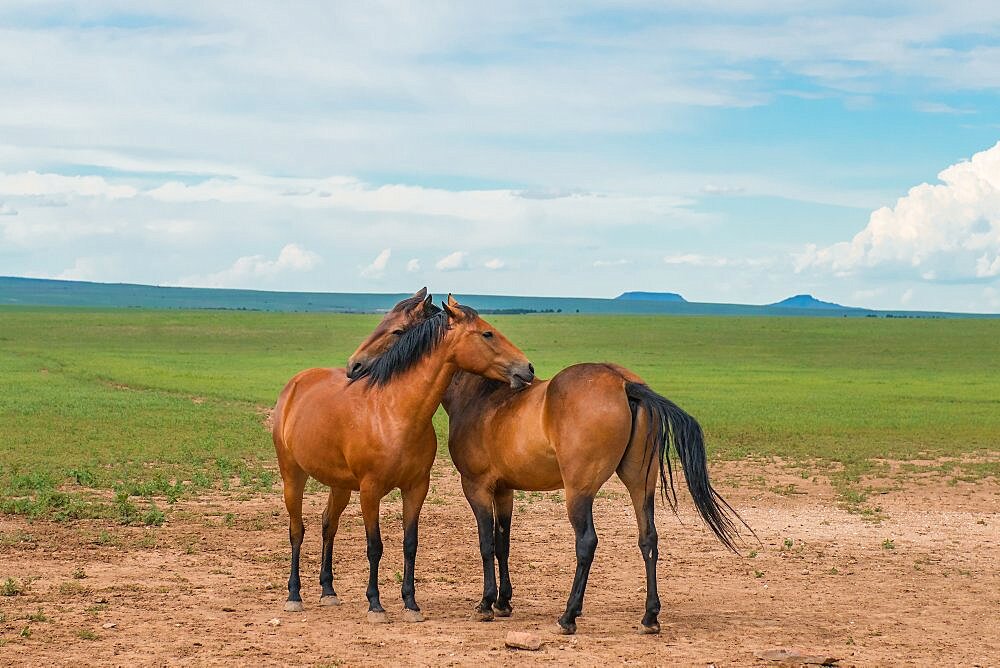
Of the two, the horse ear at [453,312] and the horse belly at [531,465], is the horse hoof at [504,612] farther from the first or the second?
the horse ear at [453,312]

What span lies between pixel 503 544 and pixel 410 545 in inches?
29.0

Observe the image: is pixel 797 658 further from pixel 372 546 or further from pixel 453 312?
pixel 453 312

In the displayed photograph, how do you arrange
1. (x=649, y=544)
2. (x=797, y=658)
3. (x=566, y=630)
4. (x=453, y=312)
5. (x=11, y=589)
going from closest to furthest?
(x=797, y=658) → (x=566, y=630) → (x=649, y=544) → (x=453, y=312) → (x=11, y=589)

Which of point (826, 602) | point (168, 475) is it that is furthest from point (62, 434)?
point (826, 602)

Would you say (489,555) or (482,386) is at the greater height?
(482,386)

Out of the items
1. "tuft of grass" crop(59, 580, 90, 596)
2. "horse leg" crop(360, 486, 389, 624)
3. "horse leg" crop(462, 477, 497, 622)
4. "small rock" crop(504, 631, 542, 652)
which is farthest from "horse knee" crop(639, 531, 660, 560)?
"tuft of grass" crop(59, 580, 90, 596)

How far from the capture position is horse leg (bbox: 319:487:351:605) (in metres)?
9.19

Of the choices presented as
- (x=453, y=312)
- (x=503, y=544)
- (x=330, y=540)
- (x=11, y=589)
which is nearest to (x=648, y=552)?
(x=503, y=544)

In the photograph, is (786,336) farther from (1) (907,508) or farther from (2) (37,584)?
(2) (37,584)

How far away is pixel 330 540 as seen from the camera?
9406mm

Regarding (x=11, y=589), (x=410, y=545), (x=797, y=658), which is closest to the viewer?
(x=797, y=658)

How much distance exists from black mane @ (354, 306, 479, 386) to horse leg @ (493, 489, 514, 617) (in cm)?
123

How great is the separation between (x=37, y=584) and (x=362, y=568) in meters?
2.82

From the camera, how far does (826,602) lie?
9.30 metres
